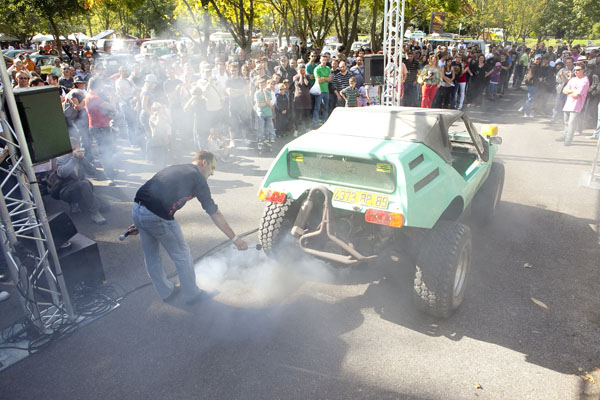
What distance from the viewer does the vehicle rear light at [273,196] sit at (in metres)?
4.41

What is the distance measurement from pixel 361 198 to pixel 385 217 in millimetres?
327

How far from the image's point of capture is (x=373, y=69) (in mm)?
10617

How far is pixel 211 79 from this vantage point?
973 centimetres

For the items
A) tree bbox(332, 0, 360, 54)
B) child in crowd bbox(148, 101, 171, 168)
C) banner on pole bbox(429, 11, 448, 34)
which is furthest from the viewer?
banner on pole bbox(429, 11, 448, 34)

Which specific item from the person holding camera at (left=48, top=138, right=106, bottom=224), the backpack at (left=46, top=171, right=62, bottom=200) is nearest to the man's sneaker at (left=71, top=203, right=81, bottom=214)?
the person holding camera at (left=48, top=138, right=106, bottom=224)

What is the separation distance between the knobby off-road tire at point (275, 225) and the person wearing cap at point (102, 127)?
467 cm

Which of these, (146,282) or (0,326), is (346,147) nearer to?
(146,282)

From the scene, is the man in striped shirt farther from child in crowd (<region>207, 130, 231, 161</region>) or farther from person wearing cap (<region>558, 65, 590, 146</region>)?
person wearing cap (<region>558, 65, 590, 146</region>)

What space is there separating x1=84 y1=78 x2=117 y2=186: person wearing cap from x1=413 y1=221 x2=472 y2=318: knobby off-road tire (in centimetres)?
626

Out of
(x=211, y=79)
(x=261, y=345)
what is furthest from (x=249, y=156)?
(x=261, y=345)

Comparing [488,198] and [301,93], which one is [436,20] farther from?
[488,198]

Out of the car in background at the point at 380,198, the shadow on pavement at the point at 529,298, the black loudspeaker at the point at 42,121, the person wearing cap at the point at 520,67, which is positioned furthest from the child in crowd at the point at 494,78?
the black loudspeaker at the point at 42,121

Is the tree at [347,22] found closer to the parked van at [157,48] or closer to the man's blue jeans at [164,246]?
the parked van at [157,48]

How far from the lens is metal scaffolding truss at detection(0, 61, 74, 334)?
139 inches
